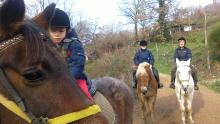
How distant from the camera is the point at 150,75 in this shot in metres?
13.1

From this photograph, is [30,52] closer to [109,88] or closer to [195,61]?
[109,88]

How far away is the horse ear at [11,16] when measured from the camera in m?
2.29

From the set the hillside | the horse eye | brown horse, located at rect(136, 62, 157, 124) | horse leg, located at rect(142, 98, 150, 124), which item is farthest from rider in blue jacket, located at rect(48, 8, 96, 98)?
the hillside

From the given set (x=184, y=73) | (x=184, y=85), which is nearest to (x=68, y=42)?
(x=184, y=73)

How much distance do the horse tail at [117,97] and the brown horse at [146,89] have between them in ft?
19.4

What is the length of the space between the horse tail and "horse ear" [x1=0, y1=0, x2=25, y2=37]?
11.3 feet

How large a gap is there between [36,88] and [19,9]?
496mm

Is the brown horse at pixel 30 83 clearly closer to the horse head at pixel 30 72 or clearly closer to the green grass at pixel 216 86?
the horse head at pixel 30 72

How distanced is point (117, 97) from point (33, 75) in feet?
13.3

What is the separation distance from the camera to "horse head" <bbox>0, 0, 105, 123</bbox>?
2295mm

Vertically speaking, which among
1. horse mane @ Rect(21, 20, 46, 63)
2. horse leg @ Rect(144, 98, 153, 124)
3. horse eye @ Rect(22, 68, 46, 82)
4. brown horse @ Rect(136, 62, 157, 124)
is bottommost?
horse leg @ Rect(144, 98, 153, 124)

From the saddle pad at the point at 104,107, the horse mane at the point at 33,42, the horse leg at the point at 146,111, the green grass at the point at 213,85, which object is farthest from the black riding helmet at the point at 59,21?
the green grass at the point at 213,85

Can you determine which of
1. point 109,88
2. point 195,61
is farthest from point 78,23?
point 109,88

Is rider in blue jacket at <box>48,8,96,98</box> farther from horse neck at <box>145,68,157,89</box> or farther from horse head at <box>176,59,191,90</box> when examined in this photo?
horse neck at <box>145,68,157,89</box>
